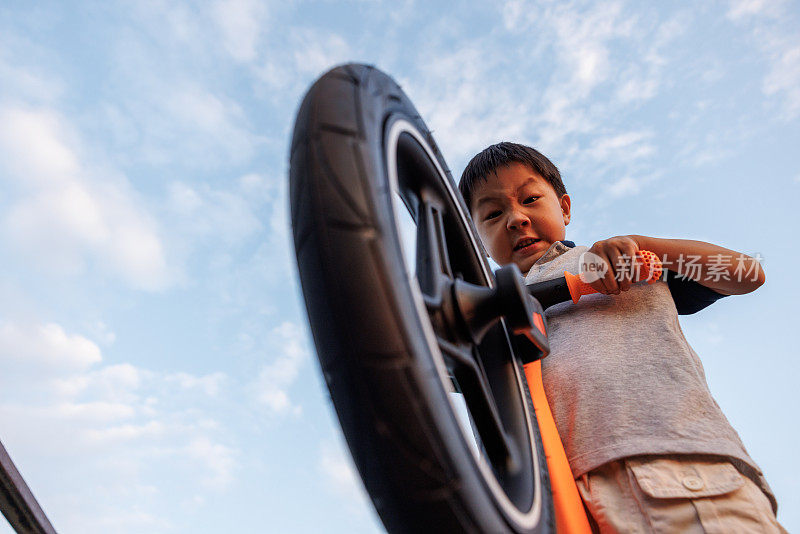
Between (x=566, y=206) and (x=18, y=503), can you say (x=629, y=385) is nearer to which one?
(x=566, y=206)

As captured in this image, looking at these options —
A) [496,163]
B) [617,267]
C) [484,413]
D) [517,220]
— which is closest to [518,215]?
[517,220]

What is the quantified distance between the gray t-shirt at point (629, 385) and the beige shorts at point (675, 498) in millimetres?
27

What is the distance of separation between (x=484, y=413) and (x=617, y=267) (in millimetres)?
464

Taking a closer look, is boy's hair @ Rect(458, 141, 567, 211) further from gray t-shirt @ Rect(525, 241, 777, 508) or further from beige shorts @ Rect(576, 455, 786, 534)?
beige shorts @ Rect(576, 455, 786, 534)

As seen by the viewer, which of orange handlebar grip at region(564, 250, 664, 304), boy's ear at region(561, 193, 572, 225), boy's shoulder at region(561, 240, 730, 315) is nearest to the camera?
orange handlebar grip at region(564, 250, 664, 304)

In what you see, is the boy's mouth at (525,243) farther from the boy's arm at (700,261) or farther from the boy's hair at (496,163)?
the boy's arm at (700,261)

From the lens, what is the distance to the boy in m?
0.90

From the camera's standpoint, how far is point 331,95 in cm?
73

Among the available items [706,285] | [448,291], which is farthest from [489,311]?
[706,285]

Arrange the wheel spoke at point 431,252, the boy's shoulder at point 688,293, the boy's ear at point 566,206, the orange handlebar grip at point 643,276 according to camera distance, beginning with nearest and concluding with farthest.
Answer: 1. the wheel spoke at point 431,252
2. the orange handlebar grip at point 643,276
3. the boy's shoulder at point 688,293
4. the boy's ear at point 566,206

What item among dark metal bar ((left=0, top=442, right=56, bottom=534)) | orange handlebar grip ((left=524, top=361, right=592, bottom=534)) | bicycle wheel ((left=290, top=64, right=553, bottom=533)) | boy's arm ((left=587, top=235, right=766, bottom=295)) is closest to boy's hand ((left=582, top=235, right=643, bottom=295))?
boy's arm ((left=587, top=235, right=766, bottom=295))

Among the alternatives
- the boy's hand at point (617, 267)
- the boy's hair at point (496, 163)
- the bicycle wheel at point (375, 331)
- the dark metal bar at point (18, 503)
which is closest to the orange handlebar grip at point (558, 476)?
the bicycle wheel at point (375, 331)

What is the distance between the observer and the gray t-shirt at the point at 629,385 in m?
0.98

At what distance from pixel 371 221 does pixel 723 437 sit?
80 centimetres
